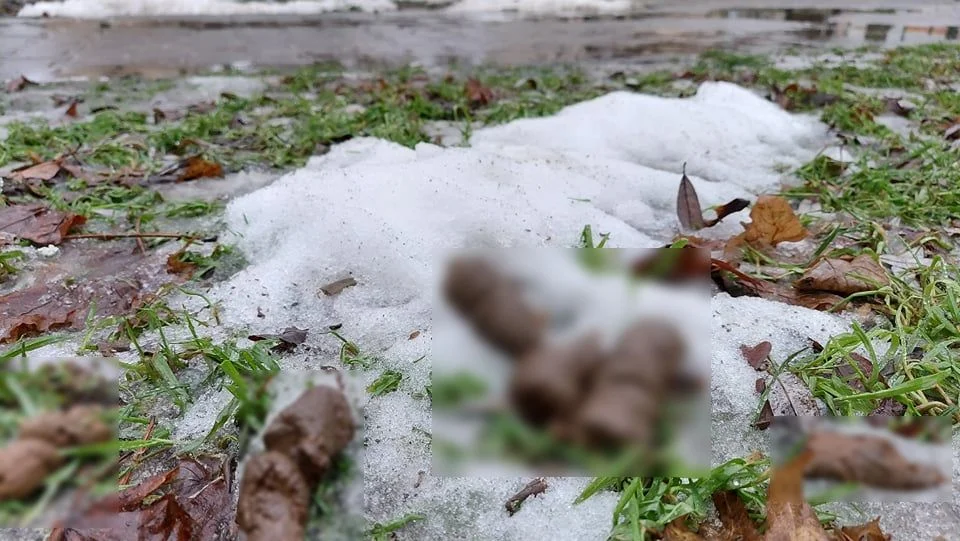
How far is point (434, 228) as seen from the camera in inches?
49.8

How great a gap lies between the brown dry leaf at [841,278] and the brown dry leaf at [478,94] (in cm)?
209

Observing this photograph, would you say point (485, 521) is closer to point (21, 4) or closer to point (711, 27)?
point (711, 27)

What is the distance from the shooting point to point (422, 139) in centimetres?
246

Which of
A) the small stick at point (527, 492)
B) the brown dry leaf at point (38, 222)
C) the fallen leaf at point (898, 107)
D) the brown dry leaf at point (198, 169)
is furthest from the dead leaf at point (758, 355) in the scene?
the fallen leaf at point (898, 107)

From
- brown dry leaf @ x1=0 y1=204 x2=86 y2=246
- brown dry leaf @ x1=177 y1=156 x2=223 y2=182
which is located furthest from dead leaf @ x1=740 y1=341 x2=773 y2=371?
brown dry leaf @ x1=177 y1=156 x2=223 y2=182

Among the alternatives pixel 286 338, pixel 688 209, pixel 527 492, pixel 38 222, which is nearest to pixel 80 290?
pixel 38 222

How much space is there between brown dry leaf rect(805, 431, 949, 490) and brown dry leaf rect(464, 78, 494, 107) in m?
2.79

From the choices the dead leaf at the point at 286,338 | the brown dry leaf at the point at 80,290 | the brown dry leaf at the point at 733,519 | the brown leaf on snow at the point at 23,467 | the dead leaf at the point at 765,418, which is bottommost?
the brown dry leaf at the point at 733,519

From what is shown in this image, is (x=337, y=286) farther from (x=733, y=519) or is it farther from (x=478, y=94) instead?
(x=478, y=94)

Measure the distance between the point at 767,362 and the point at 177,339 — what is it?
3.44 feet

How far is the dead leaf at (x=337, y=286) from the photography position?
1.26 meters

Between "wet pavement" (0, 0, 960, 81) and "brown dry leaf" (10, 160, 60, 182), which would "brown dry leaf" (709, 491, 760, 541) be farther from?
"wet pavement" (0, 0, 960, 81)

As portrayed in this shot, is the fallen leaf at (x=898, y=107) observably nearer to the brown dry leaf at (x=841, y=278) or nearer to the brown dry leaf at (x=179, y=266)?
the brown dry leaf at (x=841, y=278)

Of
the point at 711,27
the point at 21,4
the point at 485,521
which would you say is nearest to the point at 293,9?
the point at 21,4
